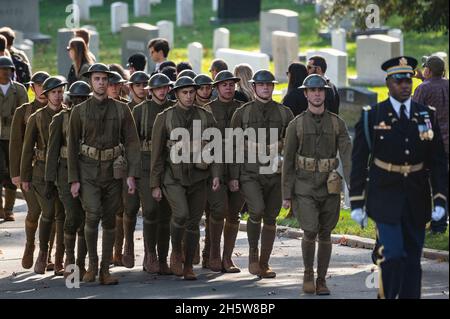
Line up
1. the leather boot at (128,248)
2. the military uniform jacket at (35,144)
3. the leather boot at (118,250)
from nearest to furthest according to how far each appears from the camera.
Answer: the military uniform jacket at (35,144) → the leather boot at (128,248) → the leather boot at (118,250)

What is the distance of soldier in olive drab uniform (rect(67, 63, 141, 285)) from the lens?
44.2 ft

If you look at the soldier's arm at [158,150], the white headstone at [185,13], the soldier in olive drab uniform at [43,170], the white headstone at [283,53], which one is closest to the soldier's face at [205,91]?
the soldier's arm at [158,150]

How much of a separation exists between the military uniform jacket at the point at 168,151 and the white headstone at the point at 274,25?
20773 mm

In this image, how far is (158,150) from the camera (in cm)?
1370

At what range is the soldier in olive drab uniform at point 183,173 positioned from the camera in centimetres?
1371

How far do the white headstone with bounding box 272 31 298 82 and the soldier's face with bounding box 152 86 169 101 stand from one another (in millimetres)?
16282

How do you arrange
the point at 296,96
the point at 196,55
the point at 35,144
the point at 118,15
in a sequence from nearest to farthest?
the point at 35,144
the point at 296,96
the point at 196,55
the point at 118,15

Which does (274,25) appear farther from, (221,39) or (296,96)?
(296,96)

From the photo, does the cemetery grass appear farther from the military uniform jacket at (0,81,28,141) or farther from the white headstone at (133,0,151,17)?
the military uniform jacket at (0,81,28,141)

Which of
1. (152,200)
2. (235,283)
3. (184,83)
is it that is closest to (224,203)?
(152,200)

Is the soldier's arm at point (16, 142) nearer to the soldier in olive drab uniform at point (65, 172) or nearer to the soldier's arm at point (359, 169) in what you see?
the soldier in olive drab uniform at point (65, 172)

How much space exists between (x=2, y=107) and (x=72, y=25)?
19.2 m

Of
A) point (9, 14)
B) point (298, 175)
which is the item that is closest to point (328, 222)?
point (298, 175)

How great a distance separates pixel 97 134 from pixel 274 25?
21.2 m
